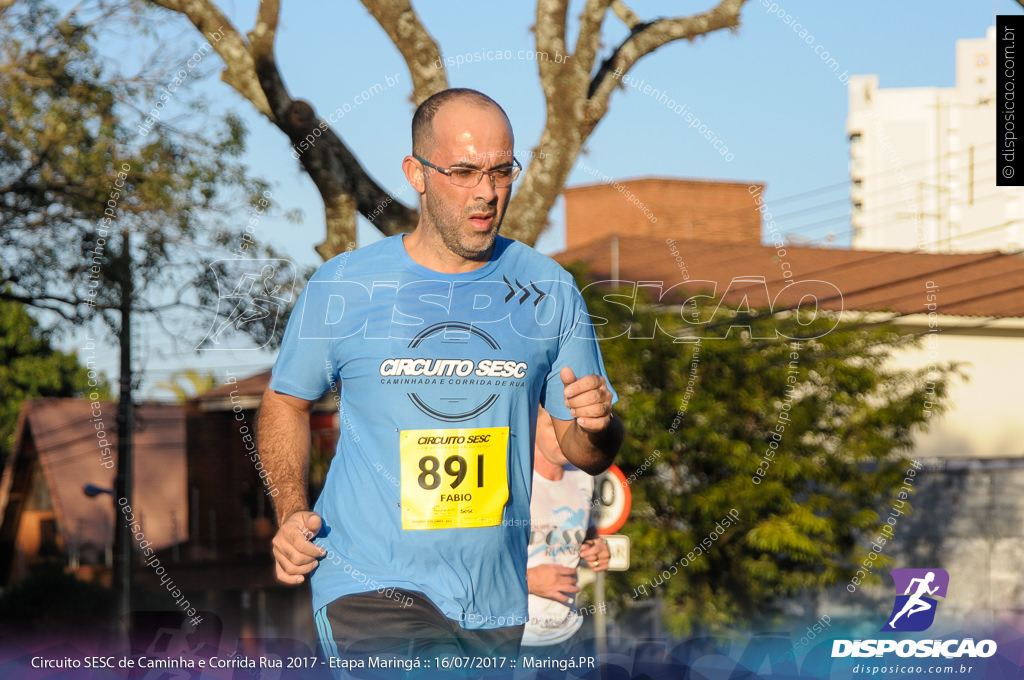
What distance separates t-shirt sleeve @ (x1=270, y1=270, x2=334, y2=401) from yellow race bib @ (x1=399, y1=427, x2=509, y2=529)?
0.34m

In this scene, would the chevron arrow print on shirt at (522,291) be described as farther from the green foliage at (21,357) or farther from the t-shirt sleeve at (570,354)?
the green foliage at (21,357)

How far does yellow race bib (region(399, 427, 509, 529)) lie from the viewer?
3.37 metres

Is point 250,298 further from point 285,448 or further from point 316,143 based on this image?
point 285,448

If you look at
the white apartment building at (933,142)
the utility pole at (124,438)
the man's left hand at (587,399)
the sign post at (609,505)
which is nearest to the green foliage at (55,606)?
the utility pole at (124,438)

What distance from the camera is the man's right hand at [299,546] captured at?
3.14 metres

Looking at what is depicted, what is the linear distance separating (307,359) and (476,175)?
74 cm

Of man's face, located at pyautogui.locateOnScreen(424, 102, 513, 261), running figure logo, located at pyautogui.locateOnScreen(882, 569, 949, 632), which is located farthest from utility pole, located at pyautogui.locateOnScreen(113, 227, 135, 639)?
man's face, located at pyautogui.locateOnScreen(424, 102, 513, 261)

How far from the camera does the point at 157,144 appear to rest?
35.5ft

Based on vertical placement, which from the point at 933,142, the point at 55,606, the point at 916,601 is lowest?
the point at 55,606

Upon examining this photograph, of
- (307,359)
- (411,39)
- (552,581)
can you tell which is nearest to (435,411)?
(307,359)

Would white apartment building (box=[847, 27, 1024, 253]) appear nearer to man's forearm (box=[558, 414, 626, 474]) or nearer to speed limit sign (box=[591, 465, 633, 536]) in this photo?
speed limit sign (box=[591, 465, 633, 536])

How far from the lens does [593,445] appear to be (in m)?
3.39

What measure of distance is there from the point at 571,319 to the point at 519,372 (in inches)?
11.3

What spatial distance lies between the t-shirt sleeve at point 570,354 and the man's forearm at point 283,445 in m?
0.74
